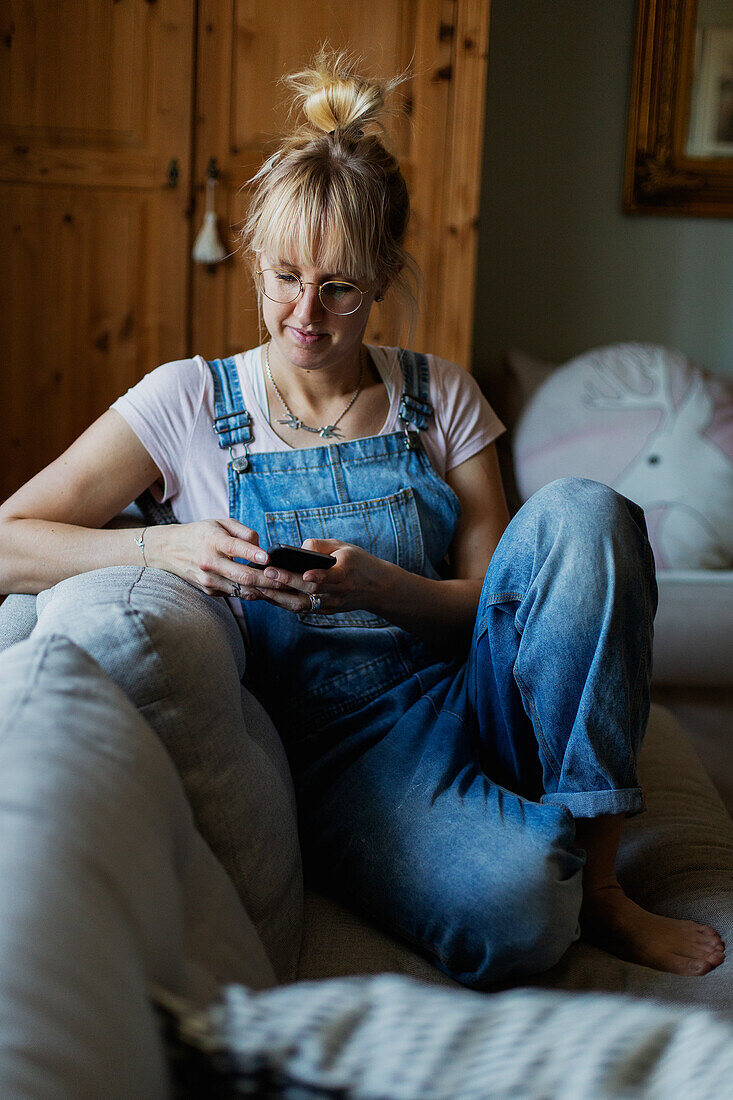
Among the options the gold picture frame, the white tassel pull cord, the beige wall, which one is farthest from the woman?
the gold picture frame

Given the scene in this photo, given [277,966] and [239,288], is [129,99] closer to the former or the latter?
[239,288]

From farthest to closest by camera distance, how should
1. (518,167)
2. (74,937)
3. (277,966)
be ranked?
(518,167), (277,966), (74,937)

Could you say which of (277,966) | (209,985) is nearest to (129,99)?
(277,966)

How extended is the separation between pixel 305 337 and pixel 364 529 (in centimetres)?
Result: 27

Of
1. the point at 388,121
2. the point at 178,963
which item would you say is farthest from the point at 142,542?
the point at 388,121

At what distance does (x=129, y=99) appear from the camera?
2250 millimetres

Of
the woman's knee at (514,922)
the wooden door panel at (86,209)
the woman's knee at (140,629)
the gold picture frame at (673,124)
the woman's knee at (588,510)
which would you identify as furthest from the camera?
the gold picture frame at (673,124)

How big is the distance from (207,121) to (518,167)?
39.0 inches

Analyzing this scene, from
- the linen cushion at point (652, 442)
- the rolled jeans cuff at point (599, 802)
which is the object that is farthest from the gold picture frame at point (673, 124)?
the rolled jeans cuff at point (599, 802)

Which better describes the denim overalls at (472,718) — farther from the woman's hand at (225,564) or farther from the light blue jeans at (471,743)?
the woman's hand at (225,564)

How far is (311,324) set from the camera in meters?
1.32

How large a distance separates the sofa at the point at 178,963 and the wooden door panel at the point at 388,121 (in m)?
1.55

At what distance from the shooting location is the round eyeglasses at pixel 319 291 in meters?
1.31

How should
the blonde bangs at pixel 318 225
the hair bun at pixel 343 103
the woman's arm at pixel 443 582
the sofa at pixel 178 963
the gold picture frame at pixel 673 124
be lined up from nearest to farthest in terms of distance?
the sofa at pixel 178 963 → the woman's arm at pixel 443 582 → the blonde bangs at pixel 318 225 → the hair bun at pixel 343 103 → the gold picture frame at pixel 673 124
